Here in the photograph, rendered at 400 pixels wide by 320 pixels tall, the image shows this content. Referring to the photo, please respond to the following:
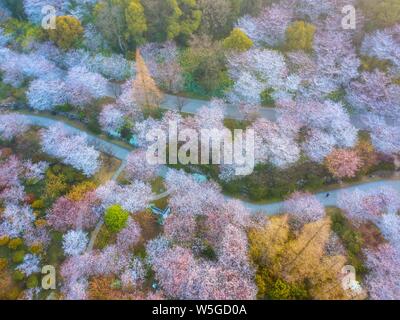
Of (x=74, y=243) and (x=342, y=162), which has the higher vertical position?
(x=342, y=162)

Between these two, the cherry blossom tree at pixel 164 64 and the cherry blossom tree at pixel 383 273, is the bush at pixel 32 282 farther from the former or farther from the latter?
the cherry blossom tree at pixel 383 273

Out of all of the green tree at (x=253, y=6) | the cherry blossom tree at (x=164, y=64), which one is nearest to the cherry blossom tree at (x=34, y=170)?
the cherry blossom tree at (x=164, y=64)

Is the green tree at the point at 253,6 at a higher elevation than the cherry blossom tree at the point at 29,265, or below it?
higher

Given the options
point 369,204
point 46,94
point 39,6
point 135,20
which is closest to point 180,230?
point 369,204

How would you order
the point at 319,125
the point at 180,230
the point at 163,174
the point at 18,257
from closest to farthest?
the point at 180,230 → the point at 18,257 → the point at 319,125 → the point at 163,174

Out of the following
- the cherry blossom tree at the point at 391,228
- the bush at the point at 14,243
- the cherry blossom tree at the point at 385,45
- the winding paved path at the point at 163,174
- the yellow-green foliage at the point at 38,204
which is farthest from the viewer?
the cherry blossom tree at the point at 385,45

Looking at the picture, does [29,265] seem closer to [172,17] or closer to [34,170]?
[34,170]

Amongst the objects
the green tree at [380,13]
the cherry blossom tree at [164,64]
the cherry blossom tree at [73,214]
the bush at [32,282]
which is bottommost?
the bush at [32,282]
